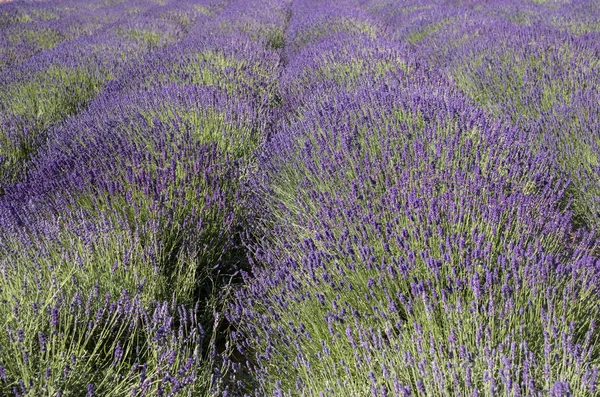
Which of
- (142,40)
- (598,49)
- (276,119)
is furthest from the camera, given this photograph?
(142,40)

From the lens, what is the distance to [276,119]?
14.3 feet

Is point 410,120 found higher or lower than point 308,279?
higher

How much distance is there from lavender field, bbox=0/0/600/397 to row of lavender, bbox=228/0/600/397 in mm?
14

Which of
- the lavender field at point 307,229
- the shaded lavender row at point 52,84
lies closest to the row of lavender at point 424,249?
the lavender field at point 307,229

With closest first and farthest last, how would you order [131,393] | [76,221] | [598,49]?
[131,393]
[76,221]
[598,49]

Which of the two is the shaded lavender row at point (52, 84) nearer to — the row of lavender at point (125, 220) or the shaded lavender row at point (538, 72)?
the row of lavender at point (125, 220)

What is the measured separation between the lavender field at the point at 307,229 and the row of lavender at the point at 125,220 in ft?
0.06

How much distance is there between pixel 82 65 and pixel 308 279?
14.5ft

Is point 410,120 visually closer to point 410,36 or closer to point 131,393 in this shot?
point 131,393

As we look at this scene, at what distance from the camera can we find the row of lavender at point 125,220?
4.97ft

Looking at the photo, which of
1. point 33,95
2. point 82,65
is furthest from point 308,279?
point 82,65

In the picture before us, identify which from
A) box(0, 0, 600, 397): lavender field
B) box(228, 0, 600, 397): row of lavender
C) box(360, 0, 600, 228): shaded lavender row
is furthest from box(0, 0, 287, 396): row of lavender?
box(360, 0, 600, 228): shaded lavender row

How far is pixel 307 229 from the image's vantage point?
2.11 meters

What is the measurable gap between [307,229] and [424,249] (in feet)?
1.71
